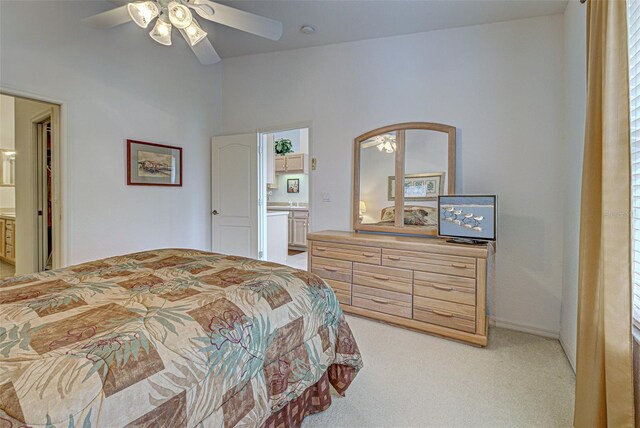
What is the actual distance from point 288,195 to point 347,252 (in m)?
4.58

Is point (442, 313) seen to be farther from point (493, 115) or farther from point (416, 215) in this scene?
point (493, 115)

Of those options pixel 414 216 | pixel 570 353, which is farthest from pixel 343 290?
pixel 570 353

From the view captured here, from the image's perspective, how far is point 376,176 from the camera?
3.28m

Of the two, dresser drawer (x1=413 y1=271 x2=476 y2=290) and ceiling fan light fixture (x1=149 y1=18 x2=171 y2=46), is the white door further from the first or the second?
dresser drawer (x1=413 y1=271 x2=476 y2=290)

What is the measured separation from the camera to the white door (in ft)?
13.2

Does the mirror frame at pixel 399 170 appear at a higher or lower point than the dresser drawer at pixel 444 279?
higher

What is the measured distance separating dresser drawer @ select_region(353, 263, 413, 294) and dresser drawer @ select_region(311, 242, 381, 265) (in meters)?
0.06

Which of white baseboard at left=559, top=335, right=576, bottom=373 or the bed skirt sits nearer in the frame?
the bed skirt

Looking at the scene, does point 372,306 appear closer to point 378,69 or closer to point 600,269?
→ point 600,269

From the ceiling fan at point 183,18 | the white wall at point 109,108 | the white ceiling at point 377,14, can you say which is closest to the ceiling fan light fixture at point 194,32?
the ceiling fan at point 183,18

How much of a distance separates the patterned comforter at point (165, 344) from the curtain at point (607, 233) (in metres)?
1.01

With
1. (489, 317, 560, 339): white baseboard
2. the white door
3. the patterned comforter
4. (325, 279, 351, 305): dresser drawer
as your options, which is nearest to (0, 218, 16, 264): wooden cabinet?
the white door

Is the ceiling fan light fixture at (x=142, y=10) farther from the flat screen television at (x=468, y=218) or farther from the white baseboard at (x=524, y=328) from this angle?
the white baseboard at (x=524, y=328)

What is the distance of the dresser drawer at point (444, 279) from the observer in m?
2.38
